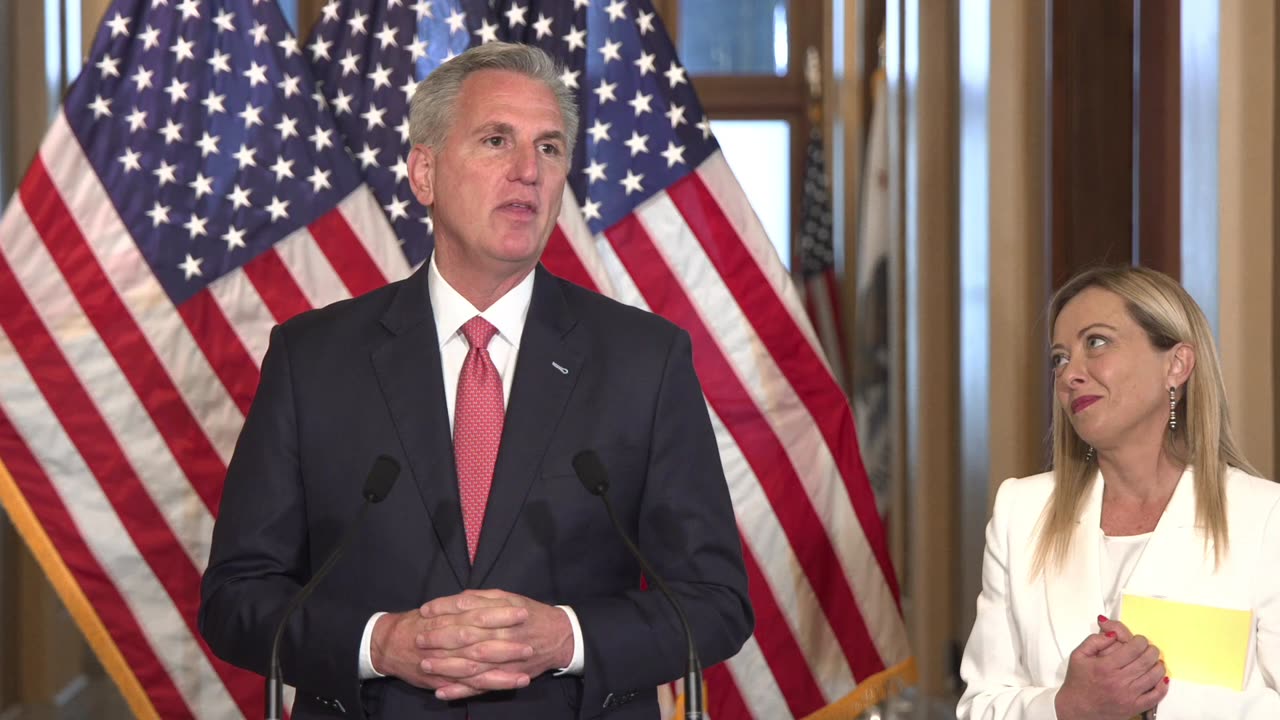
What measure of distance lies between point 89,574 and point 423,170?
5.17 ft

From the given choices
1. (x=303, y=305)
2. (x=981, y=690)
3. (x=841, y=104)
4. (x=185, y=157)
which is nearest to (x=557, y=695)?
(x=981, y=690)

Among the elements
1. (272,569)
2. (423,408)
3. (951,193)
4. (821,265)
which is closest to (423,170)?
(423,408)

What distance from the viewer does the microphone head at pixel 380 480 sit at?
5.12ft

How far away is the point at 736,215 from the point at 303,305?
3.73ft

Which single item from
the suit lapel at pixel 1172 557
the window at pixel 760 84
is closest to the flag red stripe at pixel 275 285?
the suit lapel at pixel 1172 557

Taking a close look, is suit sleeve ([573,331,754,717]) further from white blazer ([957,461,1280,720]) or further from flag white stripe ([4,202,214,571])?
flag white stripe ([4,202,214,571])

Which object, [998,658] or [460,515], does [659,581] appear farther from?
[998,658]

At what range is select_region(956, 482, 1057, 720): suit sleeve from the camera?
6.56 feet

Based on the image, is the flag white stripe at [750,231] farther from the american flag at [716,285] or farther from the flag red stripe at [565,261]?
the flag red stripe at [565,261]

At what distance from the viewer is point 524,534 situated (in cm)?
185

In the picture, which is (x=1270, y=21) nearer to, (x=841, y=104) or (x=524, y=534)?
(x=524, y=534)

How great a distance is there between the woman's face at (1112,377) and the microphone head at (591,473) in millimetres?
886

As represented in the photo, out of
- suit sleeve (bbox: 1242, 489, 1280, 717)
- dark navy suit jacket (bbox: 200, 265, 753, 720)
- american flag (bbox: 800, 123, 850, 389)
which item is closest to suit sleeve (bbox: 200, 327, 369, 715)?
dark navy suit jacket (bbox: 200, 265, 753, 720)

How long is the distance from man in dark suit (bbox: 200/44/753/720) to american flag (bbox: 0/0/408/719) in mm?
1315
